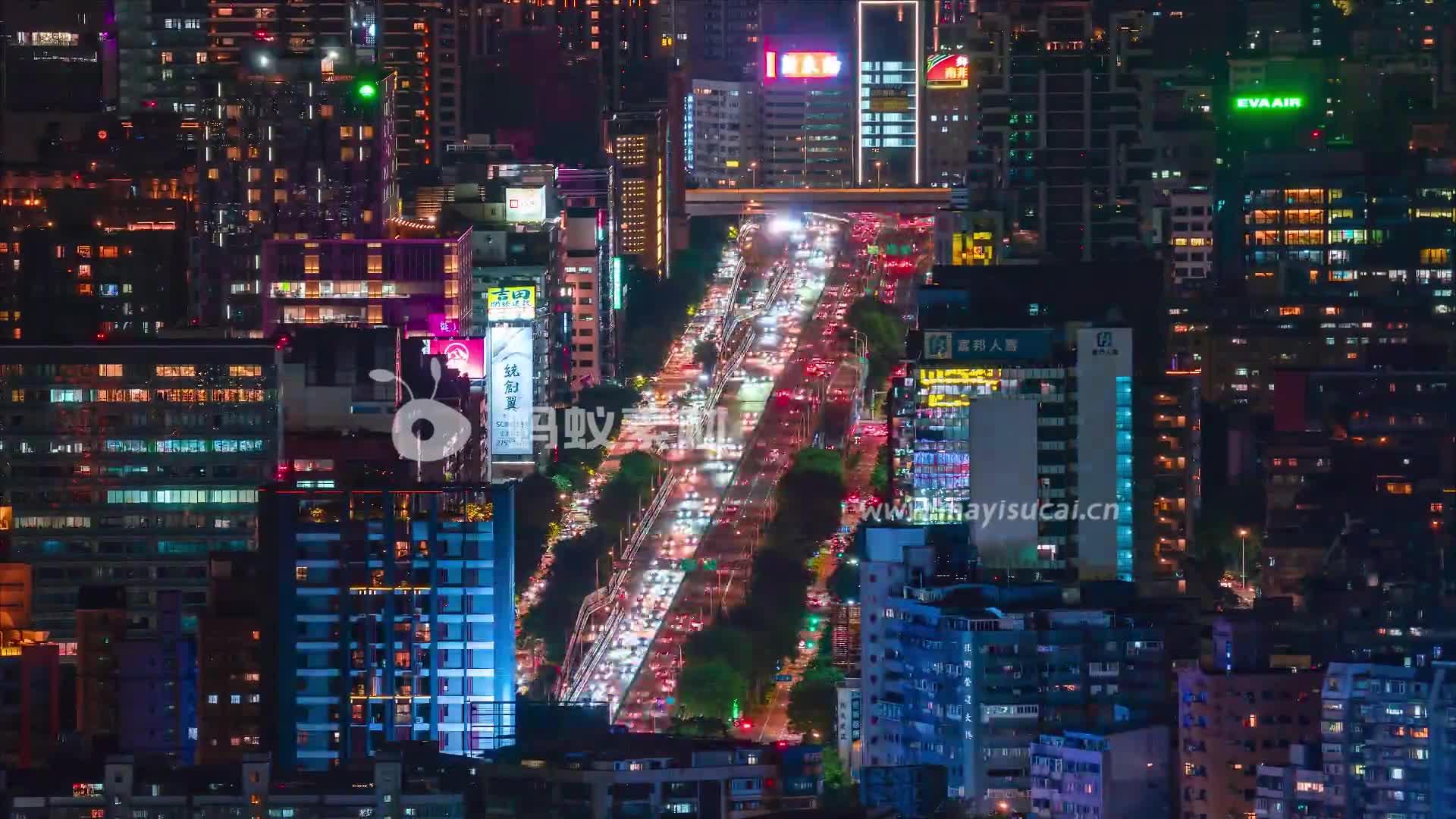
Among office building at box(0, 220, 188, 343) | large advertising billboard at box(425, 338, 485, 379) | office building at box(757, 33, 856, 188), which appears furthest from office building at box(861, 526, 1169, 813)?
office building at box(757, 33, 856, 188)

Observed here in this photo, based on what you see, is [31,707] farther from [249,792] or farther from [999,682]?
[999,682]

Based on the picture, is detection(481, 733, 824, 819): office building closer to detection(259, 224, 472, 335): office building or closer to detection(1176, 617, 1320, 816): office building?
detection(1176, 617, 1320, 816): office building

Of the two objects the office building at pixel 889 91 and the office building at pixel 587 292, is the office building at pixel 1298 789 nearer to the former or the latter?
the office building at pixel 587 292

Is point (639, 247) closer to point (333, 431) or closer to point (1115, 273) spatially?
point (1115, 273)

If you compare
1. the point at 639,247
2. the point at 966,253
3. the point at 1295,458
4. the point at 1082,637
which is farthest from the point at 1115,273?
the point at 639,247

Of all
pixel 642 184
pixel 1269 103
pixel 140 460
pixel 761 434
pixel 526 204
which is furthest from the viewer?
pixel 642 184

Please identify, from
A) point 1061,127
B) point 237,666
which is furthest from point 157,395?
point 1061,127
